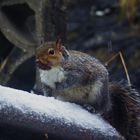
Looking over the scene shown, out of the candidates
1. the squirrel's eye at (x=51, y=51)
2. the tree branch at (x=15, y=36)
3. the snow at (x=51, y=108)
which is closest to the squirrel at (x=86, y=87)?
the squirrel's eye at (x=51, y=51)

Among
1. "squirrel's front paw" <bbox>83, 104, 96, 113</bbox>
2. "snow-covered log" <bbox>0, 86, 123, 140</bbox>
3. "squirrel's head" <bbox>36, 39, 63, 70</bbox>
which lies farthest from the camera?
"squirrel's front paw" <bbox>83, 104, 96, 113</bbox>

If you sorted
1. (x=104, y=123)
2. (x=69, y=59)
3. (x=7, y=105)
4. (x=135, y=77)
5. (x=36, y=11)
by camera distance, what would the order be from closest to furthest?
(x=7, y=105) < (x=104, y=123) < (x=69, y=59) < (x=36, y=11) < (x=135, y=77)

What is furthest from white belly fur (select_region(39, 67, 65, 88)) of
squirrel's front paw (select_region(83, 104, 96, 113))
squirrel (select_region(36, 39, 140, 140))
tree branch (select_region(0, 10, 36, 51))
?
tree branch (select_region(0, 10, 36, 51))

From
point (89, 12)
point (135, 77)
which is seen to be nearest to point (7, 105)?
point (135, 77)

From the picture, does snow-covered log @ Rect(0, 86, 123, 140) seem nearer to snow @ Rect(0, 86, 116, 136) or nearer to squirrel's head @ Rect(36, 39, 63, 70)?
snow @ Rect(0, 86, 116, 136)

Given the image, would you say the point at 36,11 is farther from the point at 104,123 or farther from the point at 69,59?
the point at 104,123

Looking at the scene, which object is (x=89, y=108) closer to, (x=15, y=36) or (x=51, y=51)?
(x=51, y=51)

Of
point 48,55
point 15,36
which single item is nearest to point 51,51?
point 48,55
